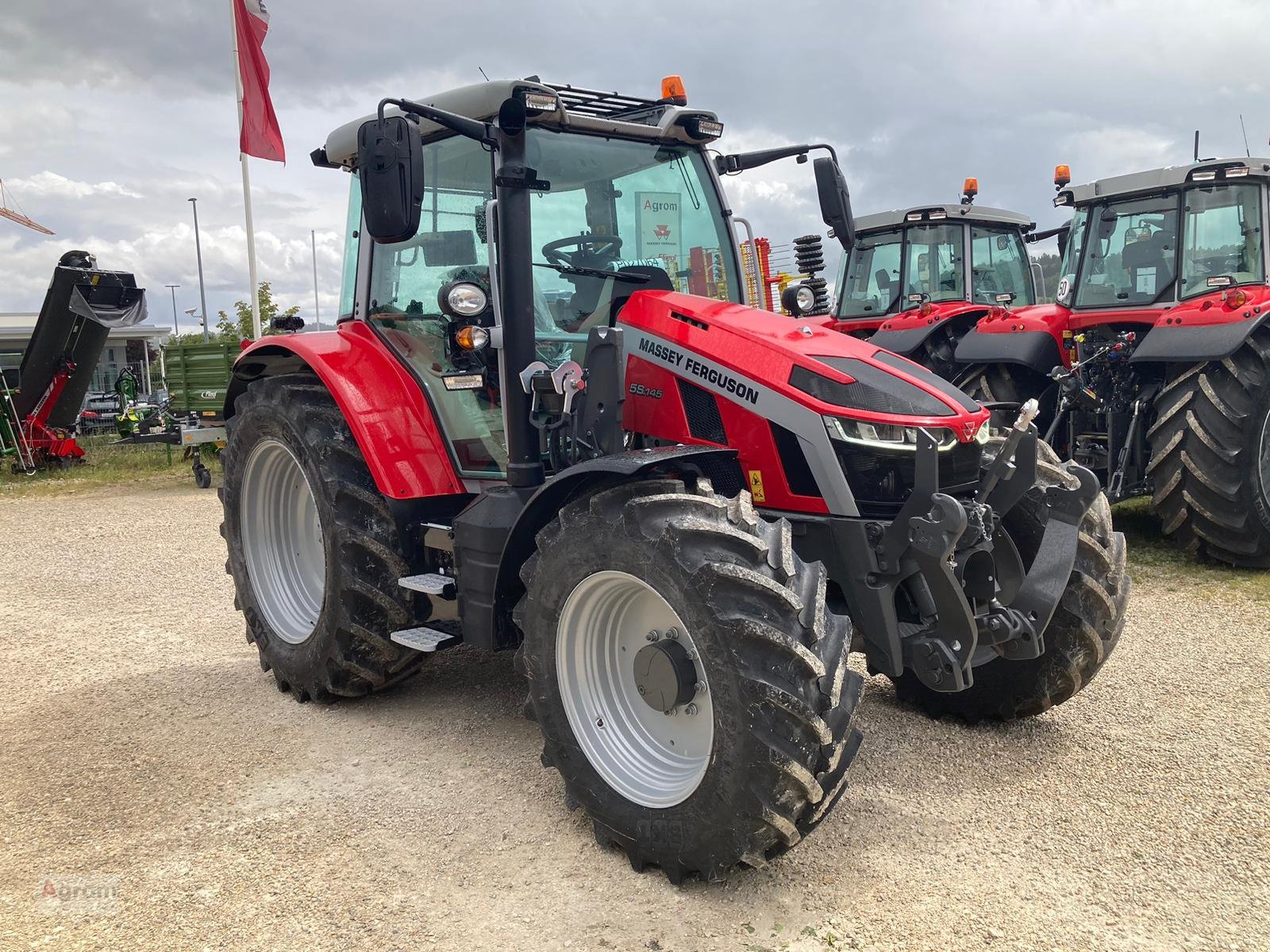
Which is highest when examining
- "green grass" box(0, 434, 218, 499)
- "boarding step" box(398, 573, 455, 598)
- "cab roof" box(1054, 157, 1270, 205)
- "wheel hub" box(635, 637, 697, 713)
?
"cab roof" box(1054, 157, 1270, 205)

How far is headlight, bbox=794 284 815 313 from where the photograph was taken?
4.04 meters

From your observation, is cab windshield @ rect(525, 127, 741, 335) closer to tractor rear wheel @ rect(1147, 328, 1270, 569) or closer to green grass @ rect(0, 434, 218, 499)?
tractor rear wheel @ rect(1147, 328, 1270, 569)

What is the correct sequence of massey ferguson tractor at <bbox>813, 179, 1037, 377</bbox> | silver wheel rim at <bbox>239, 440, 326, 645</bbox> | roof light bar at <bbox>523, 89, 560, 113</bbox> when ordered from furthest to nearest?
massey ferguson tractor at <bbox>813, 179, 1037, 377</bbox>, silver wheel rim at <bbox>239, 440, 326, 645</bbox>, roof light bar at <bbox>523, 89, 560, 113</bbox>

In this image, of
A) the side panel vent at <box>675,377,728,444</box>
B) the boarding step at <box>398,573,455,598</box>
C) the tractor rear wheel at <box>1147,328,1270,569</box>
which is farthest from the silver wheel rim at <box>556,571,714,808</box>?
the tractor rear wheel at <box>1147,328,1270,569</box>

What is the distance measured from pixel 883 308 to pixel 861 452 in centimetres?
816

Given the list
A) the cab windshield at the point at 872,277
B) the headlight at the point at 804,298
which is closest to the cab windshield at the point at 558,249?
the headlight at the point at 804,298

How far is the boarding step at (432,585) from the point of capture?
4031mm

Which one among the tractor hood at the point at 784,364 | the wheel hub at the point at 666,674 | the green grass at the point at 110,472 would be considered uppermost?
the tractor hood at the point at 784,364

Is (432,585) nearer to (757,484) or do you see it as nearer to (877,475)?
(757,484)

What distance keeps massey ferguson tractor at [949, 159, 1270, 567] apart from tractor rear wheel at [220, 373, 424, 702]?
5.16m

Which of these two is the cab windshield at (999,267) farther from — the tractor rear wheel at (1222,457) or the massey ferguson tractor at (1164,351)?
the tractor rear wheel at (1222,457)

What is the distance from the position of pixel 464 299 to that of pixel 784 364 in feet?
3.87

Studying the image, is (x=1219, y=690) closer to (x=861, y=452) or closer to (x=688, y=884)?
(x=861, y=452)

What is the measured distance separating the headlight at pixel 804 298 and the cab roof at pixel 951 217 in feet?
21.2
